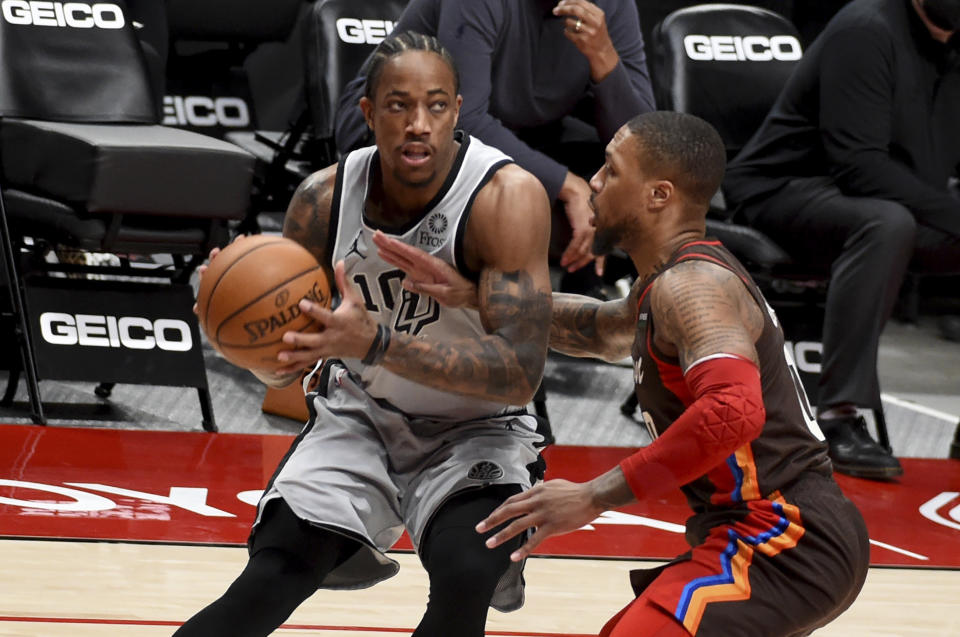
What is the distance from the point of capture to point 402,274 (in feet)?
10.0

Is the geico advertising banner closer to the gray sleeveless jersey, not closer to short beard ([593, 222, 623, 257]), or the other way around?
the gray sleeveless jersey

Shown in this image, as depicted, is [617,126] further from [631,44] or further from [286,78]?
[286,78]

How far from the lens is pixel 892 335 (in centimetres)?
788

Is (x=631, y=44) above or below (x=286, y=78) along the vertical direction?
above

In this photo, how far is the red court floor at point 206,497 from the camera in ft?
13.1

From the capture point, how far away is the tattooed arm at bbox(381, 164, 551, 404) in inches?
109

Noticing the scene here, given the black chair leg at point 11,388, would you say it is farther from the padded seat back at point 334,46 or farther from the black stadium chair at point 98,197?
the padded seat back at point 334,46

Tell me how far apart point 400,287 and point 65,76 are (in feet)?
8.54

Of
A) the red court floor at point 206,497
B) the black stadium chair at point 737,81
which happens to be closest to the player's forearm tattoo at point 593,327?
the red court floor at point 206,497

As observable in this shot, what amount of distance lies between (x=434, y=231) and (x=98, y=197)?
2.04m

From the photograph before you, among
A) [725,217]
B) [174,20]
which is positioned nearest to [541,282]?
[725,217]

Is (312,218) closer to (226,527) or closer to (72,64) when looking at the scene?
(226,527)

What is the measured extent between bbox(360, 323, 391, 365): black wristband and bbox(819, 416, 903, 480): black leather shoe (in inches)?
108

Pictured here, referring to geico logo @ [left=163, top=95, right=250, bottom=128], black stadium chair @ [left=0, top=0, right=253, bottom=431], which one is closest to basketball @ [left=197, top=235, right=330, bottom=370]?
black stadium chair @ [left=0, top=0, right=253, bottom=431]
